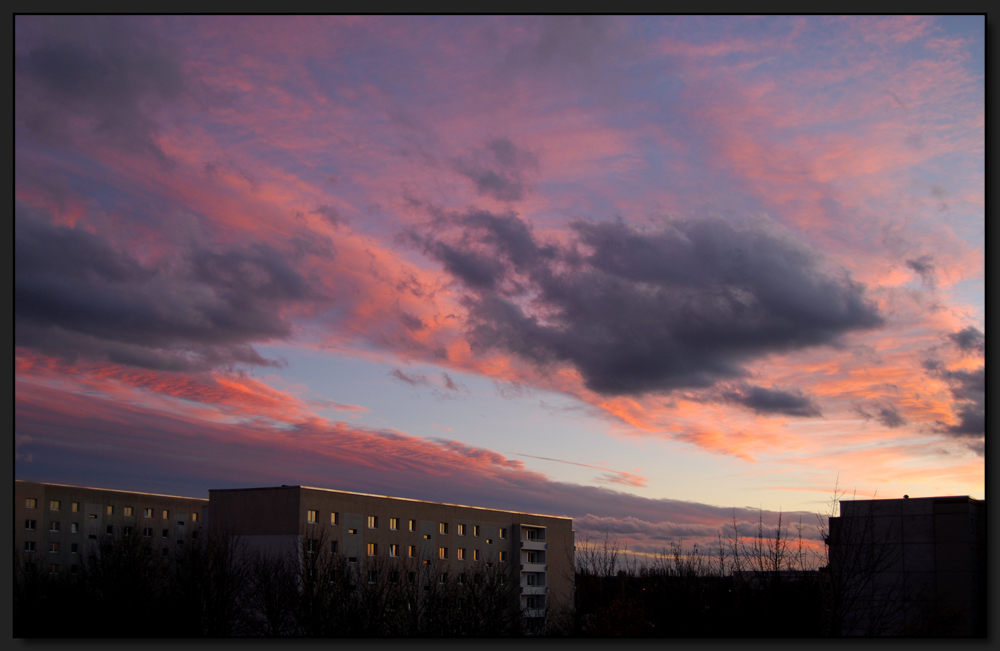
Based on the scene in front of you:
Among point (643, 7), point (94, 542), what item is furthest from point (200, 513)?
point (643, 7)

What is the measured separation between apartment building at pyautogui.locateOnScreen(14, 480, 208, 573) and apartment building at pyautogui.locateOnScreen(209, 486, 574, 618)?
12.4 m

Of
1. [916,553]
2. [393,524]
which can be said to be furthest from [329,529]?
[916,553]

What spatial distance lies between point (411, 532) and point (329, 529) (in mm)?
9061

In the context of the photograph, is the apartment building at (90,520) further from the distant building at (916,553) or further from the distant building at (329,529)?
the distant building at (916,553)

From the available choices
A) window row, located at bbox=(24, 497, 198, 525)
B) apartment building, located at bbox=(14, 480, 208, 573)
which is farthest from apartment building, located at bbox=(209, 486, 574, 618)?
window row, located at bbox=(24, 497, 198, 525)

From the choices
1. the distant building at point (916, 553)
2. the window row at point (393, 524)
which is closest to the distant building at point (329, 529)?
the window row at point (393, 524)

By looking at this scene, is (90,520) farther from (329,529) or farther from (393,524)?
(393,524)

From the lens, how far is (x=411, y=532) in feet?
215

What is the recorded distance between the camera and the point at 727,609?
80.7 feet

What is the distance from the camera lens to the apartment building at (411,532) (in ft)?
188

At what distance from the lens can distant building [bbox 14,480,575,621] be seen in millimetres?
57494

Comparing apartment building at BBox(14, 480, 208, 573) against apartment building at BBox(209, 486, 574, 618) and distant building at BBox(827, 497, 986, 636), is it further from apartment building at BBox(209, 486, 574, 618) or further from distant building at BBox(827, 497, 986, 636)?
distant building at BBox(827, 497, 986, 636)

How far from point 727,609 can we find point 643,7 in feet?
63.1

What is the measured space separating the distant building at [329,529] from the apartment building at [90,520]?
10 centimetres
